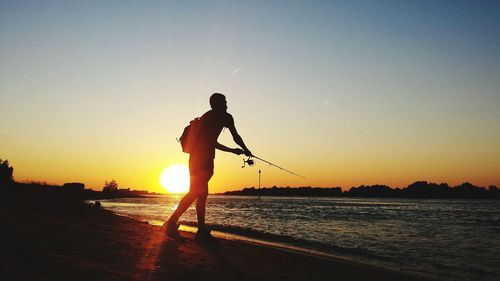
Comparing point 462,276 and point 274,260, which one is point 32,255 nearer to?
point 274,260

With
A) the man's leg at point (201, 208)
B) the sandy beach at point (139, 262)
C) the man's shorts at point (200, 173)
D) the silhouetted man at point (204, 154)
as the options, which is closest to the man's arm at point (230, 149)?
the silhouetted man at point (204, 154)

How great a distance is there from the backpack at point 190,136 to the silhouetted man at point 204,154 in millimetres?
45

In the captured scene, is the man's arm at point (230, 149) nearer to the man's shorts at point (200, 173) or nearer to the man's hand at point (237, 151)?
the man's hand at point (237, 151)

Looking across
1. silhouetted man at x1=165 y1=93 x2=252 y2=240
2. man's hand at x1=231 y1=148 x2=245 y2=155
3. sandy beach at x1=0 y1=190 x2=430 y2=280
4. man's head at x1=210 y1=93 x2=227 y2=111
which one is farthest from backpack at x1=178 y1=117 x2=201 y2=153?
sandy beach at x1=0 y1=190 x2=430 y2=280

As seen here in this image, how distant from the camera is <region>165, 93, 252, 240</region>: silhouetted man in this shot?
6.76 meters

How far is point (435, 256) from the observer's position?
9734mm

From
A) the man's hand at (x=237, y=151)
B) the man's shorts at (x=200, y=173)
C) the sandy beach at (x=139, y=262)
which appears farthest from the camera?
the man's hand at (x=237, y=151)

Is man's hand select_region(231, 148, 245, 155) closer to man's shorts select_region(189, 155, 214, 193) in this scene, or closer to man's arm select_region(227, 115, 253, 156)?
man's arm select_region(227, 115, 253, 156)

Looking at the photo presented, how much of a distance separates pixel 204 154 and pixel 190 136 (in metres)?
0.44

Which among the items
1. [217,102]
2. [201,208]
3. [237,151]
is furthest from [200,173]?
[217,102]

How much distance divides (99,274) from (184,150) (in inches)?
154

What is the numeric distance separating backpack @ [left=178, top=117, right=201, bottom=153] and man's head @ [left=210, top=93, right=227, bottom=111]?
38 centimetres

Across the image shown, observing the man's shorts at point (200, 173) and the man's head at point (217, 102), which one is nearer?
the man's shorts at point (200, 173)

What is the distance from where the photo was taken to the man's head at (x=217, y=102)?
7156mm
